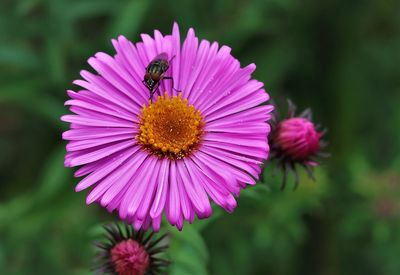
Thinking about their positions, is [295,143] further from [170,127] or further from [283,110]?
[283,110]

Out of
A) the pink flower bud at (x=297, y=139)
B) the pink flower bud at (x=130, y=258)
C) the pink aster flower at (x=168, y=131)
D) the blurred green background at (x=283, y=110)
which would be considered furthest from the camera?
the blurred green background at (x=283, y=110)

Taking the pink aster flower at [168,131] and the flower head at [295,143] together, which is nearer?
the pink aster flower at [168,131]

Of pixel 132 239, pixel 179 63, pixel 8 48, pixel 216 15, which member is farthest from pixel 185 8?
pixel 132 239

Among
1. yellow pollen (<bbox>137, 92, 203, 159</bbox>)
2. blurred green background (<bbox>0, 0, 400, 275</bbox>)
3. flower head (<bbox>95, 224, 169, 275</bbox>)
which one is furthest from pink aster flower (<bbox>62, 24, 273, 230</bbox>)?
blurred green background (<bbox>0, 0, 400, 275</bbox>)

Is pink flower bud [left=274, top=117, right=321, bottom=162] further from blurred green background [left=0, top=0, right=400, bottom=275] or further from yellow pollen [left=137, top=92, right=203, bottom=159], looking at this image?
blurred green background [left=0, top=0, right=400, bottom=275]

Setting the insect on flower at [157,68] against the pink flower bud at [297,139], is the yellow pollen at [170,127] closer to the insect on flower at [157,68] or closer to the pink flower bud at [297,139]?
the insect on flower at [157,68]


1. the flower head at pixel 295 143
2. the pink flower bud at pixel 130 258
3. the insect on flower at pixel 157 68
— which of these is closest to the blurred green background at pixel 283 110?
the flower head at pixel 295 143
